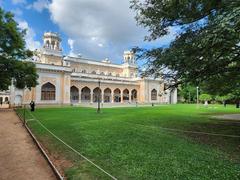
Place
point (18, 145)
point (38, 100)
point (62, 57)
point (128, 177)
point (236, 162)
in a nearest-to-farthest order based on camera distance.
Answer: point (128, 177)
point (236, 162)
point (18, 145)
point (38, 100)
point (62, 57)

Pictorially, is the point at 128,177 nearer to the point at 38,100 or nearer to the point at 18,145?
the point at 18,145

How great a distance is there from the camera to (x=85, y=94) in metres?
55.8

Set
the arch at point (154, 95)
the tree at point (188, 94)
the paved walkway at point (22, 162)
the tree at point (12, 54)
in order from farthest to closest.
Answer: the tree at point (188, 94) < the arch at point (154, 95) < the tree at point (12, 54) < the paved walkway at point (22, 162)

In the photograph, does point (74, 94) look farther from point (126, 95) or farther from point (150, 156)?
point (150, 156)

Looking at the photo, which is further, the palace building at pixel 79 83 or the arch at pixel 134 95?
the arch at pixel 134 95

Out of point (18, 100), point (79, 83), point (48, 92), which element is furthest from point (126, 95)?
point (18, 100)

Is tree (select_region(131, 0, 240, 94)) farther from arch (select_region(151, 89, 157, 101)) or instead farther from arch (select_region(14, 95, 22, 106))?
arch (select_region(151, 89, 157, 101))

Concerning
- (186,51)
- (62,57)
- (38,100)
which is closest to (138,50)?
(186,51)

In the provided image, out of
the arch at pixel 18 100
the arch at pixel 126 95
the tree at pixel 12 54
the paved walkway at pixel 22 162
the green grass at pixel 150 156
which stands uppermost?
the tree at pixel 12 54

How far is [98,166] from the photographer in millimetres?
6059

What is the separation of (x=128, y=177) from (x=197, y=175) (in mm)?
1628

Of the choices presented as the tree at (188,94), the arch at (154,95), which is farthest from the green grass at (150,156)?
the tree at (188,94)

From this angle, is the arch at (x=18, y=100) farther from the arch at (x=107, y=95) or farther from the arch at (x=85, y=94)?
the arch at (x=107, y=95)

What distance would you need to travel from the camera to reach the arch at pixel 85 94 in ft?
181
